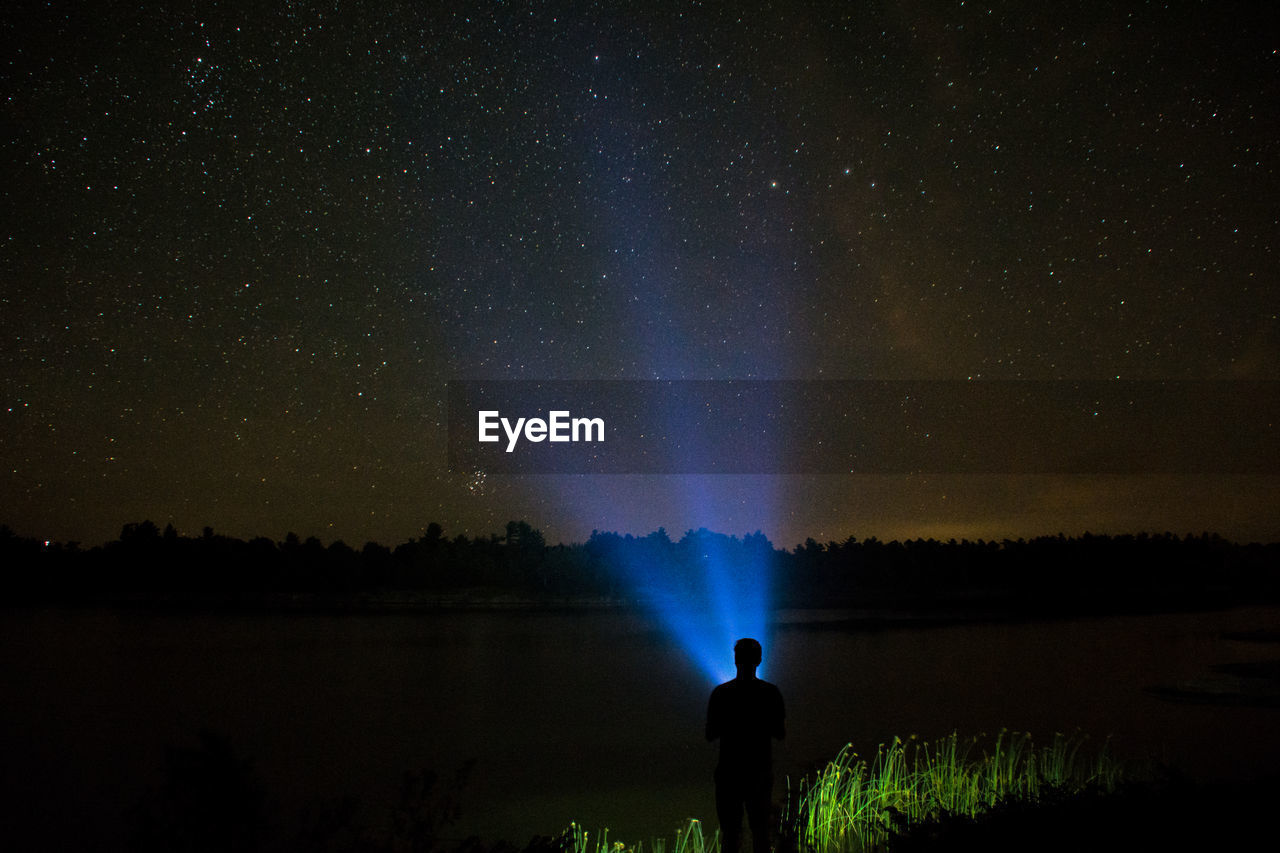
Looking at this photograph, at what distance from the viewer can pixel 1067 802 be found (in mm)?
5445

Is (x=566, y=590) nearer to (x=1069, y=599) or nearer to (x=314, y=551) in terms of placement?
(x=314, y=551)

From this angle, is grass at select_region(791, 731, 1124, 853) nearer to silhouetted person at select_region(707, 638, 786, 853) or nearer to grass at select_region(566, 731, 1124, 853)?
grass at select_region(566, 731, 1124, 853)

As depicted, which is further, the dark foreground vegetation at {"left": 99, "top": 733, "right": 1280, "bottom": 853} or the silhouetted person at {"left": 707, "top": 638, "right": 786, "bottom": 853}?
the silhouetted person at {"left": 707, "top": 638, "right": 786, "bottom": 853}

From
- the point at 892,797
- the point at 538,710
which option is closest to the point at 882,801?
the point at 892,797

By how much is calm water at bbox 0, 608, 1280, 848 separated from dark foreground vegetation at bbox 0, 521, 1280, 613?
36.0 m

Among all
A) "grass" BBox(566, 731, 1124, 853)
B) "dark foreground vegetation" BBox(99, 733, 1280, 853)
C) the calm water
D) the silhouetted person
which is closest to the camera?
"dark foreground vegetation" BBox(99, 733, 1280, 853)

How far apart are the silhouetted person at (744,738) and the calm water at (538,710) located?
5.65 meters

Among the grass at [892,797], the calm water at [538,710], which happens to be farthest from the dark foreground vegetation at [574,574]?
the grass at [892,797]

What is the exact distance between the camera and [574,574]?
85375 millimetres

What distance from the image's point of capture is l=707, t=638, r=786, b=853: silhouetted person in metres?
5.21

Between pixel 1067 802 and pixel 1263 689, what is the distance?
19.0 metres

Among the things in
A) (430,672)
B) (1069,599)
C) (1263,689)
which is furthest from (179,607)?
(1263,689)

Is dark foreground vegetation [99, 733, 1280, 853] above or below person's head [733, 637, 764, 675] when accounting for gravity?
below

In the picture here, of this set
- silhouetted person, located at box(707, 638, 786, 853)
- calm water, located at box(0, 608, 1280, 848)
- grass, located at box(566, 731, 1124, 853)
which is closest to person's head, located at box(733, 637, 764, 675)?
silhouetted person, located at box(707, 638, 786, 853)
